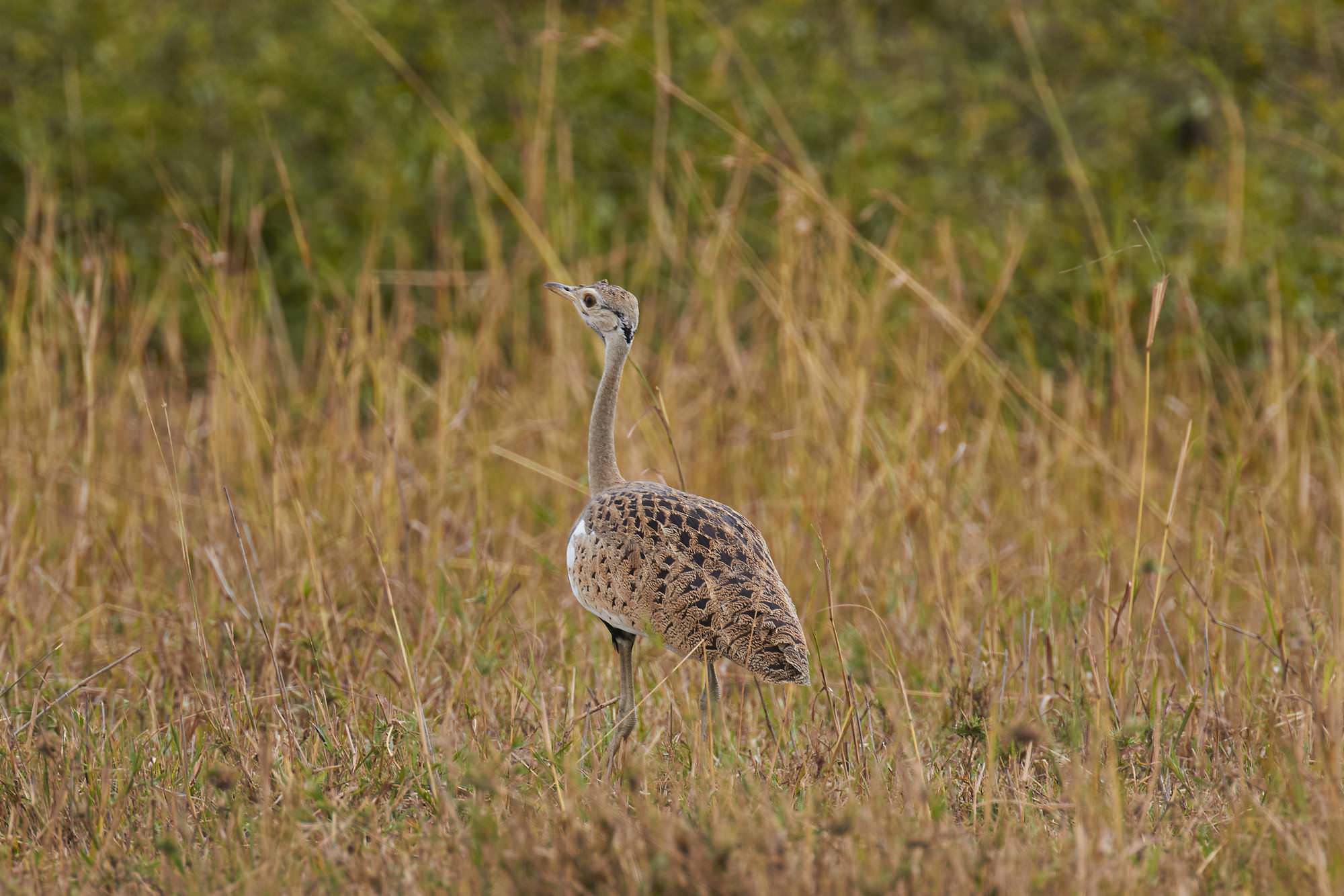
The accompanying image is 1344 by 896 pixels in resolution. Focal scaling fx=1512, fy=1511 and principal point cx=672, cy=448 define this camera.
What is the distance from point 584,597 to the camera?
11.1ft

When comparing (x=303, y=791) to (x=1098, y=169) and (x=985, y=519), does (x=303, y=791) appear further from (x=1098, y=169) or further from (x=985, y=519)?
(x=1098, y=169)

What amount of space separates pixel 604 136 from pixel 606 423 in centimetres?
469

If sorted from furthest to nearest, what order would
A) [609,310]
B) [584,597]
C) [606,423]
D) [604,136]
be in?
[604,136], [606,423], [609,310], [584,597]

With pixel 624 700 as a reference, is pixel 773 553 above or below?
below

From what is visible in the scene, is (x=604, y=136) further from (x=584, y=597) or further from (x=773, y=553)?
(x=584, y=597)

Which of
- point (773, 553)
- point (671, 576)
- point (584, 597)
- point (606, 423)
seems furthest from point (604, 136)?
point (671, 576)

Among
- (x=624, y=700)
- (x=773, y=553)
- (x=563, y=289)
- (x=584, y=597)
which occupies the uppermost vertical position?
(x=563, y=289)

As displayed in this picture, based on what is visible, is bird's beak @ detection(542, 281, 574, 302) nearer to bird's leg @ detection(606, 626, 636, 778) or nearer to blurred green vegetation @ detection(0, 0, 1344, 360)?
bird's leg @ detection(606, 626, 636, 778)

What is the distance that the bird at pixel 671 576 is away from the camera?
A: 3.13 metres

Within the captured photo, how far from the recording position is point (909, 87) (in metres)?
8.91

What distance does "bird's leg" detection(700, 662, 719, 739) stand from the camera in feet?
10.9

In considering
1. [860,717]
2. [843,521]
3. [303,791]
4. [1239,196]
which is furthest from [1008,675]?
[1239,196]

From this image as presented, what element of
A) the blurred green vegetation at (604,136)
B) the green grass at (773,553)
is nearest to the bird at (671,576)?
the green grass at (773,553)

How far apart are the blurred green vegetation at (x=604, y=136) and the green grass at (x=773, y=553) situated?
143mm
